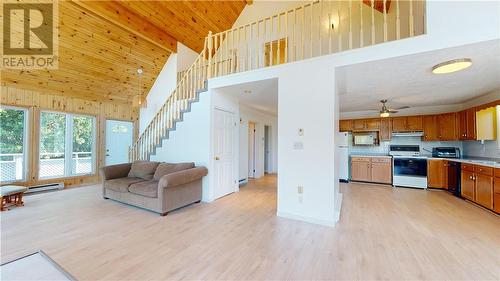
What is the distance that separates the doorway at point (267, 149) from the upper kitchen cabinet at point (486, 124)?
5661 mm

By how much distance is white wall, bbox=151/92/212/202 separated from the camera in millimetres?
4250

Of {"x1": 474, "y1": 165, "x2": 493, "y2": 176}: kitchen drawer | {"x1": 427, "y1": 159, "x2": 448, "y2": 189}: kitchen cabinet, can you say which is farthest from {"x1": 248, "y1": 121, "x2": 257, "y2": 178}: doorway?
{"x1": 474, "y1": 165, "x2": 493, "y2": 176}: kitchen drawer

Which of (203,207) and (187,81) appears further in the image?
(187,81)

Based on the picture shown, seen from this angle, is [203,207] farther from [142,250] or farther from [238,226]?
[142,250]

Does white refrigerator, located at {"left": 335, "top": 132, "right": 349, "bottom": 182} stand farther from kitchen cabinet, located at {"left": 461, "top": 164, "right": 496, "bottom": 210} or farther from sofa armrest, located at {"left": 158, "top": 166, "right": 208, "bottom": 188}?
sofa armrest, located at {"left": 158, "top": 166, "right": 208, "bottom": 188}

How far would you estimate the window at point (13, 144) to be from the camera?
457 cm

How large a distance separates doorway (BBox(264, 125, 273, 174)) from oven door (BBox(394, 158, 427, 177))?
417 cm

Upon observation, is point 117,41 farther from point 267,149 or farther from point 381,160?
point 381,160

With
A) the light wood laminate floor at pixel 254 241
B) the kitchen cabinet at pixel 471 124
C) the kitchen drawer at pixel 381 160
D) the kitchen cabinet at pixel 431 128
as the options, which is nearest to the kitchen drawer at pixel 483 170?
the light wood laminate floor at pixel 254 241

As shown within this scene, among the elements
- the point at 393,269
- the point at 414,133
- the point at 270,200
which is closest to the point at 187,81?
the point at 270,200

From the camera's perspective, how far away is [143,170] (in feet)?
Result: 14.4

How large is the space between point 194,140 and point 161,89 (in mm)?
2936

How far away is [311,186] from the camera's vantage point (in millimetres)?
3164

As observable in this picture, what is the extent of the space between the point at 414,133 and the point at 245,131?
191 inches
